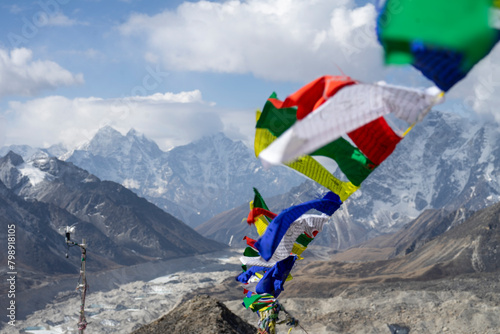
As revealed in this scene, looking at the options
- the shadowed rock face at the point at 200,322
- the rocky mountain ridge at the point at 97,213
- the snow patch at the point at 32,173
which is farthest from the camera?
the snow patch at the point at 32,173

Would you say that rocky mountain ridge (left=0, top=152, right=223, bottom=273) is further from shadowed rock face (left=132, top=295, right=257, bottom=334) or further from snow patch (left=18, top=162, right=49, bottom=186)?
shadowed rock face (left=132, top=295, right=257, bottom=334)

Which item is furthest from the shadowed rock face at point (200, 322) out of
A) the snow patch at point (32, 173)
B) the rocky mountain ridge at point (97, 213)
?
the snow patch at point (32, 173)

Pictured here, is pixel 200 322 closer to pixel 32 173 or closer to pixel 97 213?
pixel 97 213

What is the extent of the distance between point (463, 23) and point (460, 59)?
1.34 ft

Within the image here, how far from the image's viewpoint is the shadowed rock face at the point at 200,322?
2011 cm

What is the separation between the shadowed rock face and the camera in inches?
792

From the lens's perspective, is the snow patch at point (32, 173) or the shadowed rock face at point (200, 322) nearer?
the shadowed rock face at point (200, 322)

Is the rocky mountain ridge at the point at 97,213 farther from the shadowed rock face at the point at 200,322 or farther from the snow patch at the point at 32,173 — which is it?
the shadowed rock face at the point at 200,322

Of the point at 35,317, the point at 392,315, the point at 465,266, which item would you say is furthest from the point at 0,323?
the point at 465,266

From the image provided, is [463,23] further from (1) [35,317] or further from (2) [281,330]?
(1) [35,317]

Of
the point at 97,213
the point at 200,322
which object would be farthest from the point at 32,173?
the point at 200,322

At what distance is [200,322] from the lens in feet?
68.5

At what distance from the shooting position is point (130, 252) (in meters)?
137

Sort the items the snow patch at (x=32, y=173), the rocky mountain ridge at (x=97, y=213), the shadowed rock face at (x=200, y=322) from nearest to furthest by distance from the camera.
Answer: the shadowed rock face at (x=200, y=322) < the rocky mountain ridge at (x=97, y=213) < the snow patch at (x=32, y=173)
